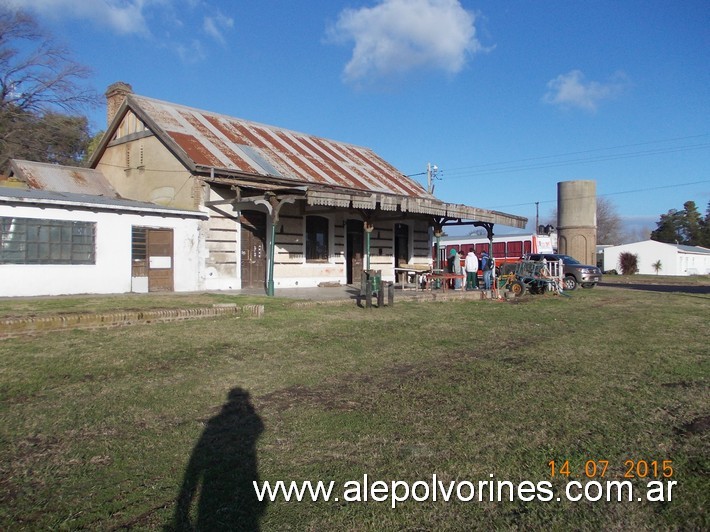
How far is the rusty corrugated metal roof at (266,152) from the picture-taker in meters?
18.3

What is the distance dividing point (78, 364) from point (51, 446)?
2731 millimetres

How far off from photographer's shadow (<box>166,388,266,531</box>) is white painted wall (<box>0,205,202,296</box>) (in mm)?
11526

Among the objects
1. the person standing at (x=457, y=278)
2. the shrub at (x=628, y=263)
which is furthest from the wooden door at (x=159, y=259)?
the shrub at (x=628, y=263)

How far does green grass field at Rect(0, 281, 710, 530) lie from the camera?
3.26m

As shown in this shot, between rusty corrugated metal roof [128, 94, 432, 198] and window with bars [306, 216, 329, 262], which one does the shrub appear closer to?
rusty corrugated metal roof [128, 94, 432, 198]

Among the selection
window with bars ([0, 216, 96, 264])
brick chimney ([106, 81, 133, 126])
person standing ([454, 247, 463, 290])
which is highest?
brick chimney ([106, 81, 133, 126])

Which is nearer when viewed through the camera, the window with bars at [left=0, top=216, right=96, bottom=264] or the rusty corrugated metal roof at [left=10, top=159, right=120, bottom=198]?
the window with bars at [left=0, top=216, right=96, bottom=264]

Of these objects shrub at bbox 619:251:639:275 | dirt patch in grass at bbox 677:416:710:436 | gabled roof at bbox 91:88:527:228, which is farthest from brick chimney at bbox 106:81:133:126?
shrub at bbox 619:251:639:275

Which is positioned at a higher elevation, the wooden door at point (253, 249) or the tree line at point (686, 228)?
the tree line at point (686, 228)

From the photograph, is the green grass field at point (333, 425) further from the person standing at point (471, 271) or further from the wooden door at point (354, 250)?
the wooden door at point (354, 250)

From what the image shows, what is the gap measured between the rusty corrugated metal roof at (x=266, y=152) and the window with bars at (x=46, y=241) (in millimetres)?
3863

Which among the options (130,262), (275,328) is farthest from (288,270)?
(275,328)

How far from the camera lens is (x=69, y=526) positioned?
3051mm

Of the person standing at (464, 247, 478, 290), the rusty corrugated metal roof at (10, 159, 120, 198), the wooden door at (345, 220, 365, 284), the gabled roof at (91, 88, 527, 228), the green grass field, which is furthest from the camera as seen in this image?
the wooden door at (345, 220, 365, 284)
